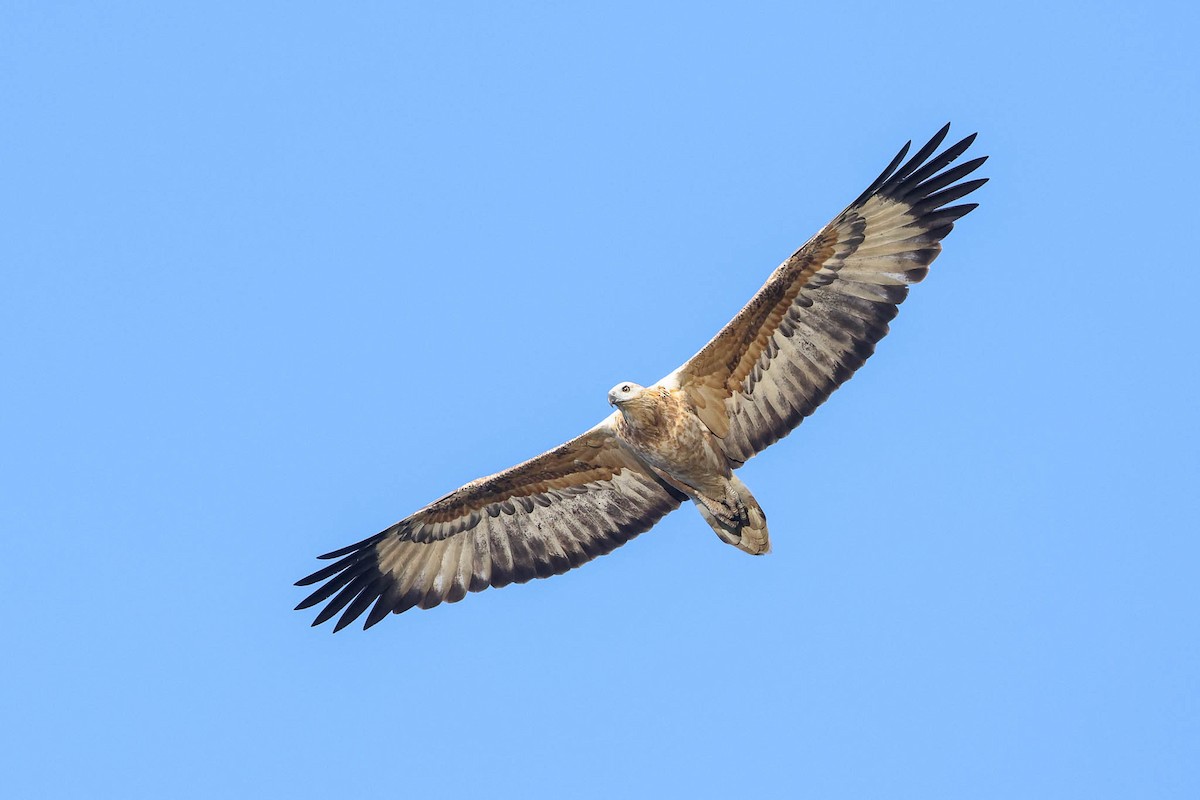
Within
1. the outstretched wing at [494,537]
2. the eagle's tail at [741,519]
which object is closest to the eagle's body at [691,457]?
the eagle's tail at [741,519]

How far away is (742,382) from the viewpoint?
53.7 ft

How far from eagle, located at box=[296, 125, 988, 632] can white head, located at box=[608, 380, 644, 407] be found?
0.01 meters

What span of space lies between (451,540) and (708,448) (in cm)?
311

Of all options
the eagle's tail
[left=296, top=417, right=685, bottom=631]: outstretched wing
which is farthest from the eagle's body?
[left=296, top=417, right=685, bottom=631]: outstretched wing

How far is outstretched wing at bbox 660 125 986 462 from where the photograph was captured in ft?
51.8

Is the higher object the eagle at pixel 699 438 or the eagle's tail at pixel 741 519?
the eagle at pixel 699 438

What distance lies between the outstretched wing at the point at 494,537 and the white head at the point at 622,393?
1512 millimetres

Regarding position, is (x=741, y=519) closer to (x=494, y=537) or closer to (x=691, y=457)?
(x=691, y=457)

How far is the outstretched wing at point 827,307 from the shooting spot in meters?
15.8

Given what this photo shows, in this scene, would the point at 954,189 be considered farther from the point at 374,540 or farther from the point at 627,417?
the point at 374,540

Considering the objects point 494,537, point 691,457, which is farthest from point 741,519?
point 494,537

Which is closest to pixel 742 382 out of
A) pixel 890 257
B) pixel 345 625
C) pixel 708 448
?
pixel 708 448

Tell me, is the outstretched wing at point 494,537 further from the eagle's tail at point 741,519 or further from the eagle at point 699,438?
the eagle's tail at point 741,519

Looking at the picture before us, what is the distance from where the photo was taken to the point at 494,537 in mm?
17531
